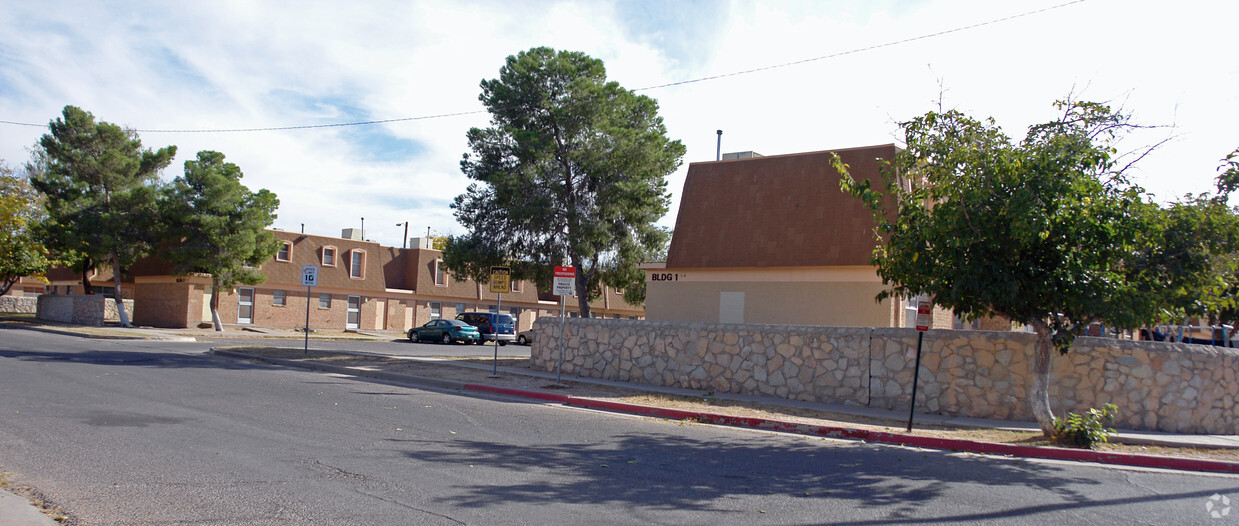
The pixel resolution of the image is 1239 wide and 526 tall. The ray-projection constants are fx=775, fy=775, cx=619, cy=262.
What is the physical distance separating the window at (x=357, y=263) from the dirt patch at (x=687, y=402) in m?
23.5

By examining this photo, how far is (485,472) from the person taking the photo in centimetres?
800

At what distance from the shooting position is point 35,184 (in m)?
37.4

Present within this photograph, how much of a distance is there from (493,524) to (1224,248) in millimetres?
11384

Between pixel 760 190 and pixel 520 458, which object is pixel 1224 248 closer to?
pixel 520 458

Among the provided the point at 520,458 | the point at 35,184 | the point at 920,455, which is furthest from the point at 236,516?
the point at 35,184

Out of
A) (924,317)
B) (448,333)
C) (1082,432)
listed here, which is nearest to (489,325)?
(448,333)

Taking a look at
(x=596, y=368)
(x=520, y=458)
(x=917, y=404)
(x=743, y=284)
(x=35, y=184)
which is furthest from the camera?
(x=35, y=184)

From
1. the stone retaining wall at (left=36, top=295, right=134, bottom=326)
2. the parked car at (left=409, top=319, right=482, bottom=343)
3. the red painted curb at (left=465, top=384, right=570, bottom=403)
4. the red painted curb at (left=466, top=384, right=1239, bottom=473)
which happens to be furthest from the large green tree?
the stone retaining wall at (left=36, top=295, right=134, bottom=326)

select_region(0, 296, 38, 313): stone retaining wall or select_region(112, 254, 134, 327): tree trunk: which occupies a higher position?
select_region(112, 254, 134, 327): tree trunk

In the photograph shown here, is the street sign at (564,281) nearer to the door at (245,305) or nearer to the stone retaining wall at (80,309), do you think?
the door at (245,305)

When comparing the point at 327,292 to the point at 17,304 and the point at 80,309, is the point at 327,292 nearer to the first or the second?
the point at 80,309

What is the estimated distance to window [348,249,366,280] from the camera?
4584cm

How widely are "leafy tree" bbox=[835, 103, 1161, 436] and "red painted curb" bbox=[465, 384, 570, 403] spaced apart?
685 cm

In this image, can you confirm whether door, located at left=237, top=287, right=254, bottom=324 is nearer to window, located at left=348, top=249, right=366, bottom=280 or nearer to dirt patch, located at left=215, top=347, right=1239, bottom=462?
window, located at left=348, top=249, right=366, bottom=280
